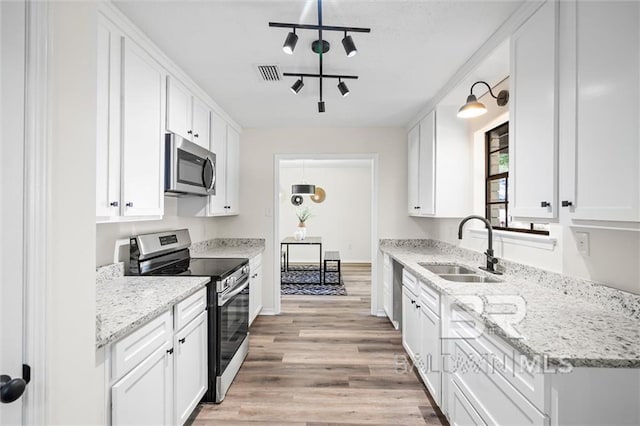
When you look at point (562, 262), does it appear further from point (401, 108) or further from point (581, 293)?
point (401, 108)

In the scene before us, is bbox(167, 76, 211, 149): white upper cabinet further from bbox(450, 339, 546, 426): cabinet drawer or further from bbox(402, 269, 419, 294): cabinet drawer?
bbox(450, 339, 546, 426): cabinet drawer

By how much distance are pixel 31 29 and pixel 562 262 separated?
243 cm

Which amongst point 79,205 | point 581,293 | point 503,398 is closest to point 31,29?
point 79,205

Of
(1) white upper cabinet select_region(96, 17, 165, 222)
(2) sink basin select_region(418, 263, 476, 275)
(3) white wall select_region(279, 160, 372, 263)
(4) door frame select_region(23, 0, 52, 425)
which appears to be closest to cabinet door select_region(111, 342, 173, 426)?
(4) door frame select_region(23, 0, 52, 425)

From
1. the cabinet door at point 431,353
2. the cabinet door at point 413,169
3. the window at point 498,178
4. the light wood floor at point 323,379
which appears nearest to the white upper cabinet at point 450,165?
the window at point 498,178

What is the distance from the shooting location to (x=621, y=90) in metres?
1.07

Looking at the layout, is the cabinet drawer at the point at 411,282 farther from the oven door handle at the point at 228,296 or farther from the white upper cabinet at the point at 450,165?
the oven door handle at the point at 228,296

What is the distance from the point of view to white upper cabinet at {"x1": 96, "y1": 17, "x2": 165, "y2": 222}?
158 centimetres

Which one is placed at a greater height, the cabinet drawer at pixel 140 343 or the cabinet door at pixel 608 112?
the cabinet door at pixel 608 112

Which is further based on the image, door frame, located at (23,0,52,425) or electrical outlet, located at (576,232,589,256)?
electrical outlet, located at (576,232,589,256)

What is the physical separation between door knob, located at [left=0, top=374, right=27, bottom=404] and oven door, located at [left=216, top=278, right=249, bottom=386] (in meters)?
1.43

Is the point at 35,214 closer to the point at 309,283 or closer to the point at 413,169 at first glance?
the point at 413,169

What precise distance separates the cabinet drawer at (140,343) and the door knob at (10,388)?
480 millimetres

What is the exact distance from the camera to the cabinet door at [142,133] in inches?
69.4
